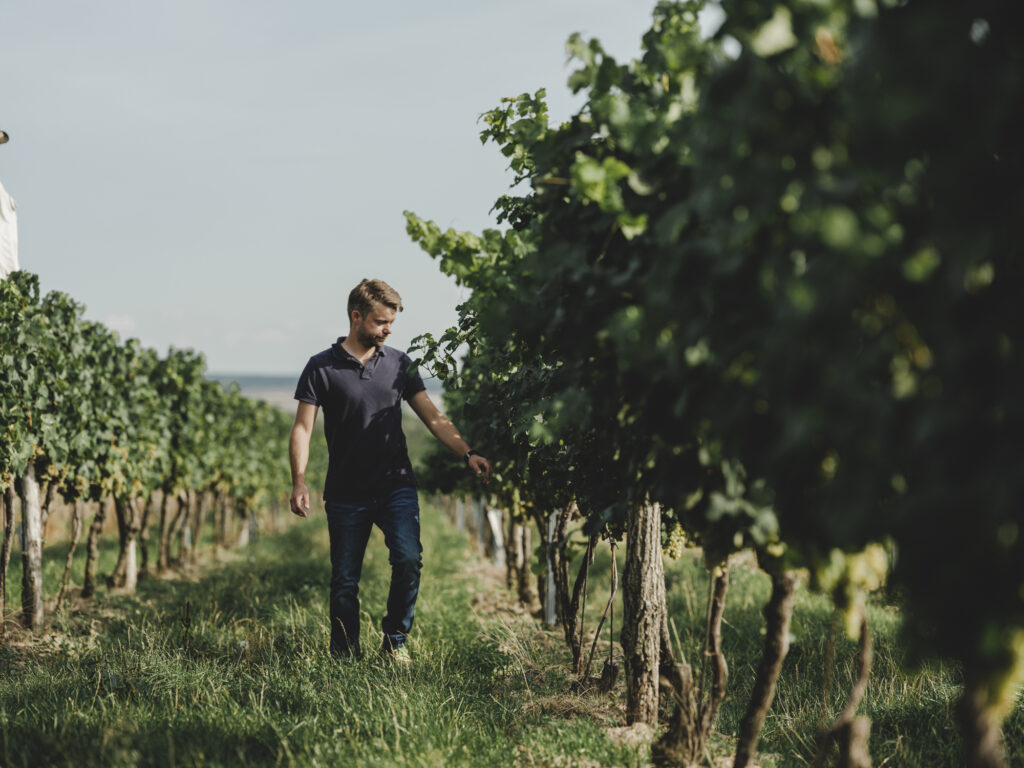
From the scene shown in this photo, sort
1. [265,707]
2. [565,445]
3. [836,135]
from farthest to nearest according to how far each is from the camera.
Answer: [565,445]
[265,707]
[836,135]

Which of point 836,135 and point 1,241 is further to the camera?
point 1,241

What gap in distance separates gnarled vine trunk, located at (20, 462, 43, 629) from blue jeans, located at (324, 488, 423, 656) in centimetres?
366

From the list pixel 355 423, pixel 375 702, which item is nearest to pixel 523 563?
pixel 355 423

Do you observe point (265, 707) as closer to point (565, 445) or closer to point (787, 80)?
point (565, 445)

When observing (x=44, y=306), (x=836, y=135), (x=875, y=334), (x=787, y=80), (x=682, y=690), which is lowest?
(x=682, y=690)

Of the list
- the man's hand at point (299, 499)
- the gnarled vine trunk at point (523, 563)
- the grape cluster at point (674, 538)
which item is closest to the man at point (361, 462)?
the man's hand at point (299, 499)

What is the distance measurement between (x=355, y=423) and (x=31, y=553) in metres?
4.09

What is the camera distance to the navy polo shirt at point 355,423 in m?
4.16

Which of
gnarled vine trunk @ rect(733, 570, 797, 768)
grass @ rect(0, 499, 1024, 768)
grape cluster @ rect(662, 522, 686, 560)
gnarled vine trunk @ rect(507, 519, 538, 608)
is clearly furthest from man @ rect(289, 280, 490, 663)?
gnarled vine trunk @ rect(507, 519, 538, 608)

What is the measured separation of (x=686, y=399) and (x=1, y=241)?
669 centimetres

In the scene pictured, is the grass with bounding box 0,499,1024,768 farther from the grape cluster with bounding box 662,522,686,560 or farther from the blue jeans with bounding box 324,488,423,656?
the grape cluster with bounding box 662,522,686,560

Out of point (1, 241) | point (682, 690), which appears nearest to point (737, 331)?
point (682, 690)

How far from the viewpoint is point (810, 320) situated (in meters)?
1.34

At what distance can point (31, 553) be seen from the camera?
6.40 metres
